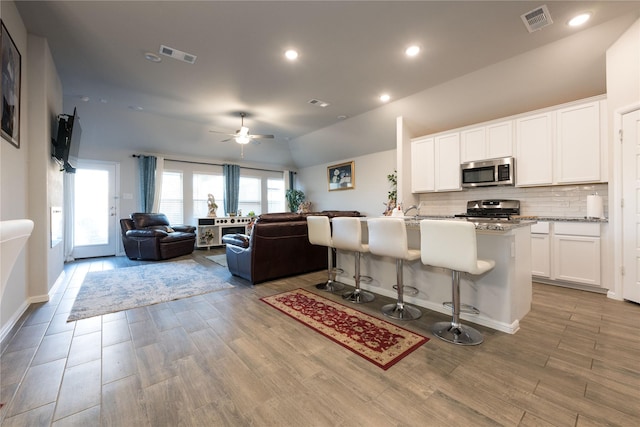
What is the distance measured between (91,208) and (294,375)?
22.1ft

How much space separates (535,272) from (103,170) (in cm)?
880

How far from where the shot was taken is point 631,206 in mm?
2904

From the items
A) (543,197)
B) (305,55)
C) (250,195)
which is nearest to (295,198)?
(250,195)

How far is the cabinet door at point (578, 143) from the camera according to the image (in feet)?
11.1

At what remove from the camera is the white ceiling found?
260cm

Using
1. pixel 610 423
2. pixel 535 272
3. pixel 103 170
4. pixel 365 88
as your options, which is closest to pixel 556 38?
pixel 365 88

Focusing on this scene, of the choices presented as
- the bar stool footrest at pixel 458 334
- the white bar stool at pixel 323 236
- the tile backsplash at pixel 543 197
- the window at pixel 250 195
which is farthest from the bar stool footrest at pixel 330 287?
the window at pixel 250 195

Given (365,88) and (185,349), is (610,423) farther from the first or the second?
(365,88)

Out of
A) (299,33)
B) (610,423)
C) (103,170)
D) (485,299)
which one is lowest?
(610,423)

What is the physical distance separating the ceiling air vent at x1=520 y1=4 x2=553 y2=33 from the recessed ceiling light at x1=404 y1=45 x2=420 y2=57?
3.39ft

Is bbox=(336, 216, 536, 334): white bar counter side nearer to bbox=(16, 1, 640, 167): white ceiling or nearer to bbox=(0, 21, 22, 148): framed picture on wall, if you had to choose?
bbox=(16, 1, 640, 167): white ceiling

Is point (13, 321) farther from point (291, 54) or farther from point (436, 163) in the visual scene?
point (436, 163)

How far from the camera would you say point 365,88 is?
438cm

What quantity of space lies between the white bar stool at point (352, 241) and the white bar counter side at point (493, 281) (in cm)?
54
